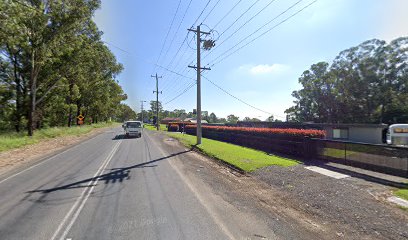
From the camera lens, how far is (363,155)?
1129 cm

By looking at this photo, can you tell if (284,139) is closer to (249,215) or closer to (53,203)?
(249,215)

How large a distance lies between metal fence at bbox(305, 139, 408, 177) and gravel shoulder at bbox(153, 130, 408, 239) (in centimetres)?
159

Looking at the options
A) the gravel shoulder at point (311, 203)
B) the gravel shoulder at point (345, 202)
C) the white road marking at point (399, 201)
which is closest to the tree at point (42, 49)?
the gravel shoulder at point (311, 203)

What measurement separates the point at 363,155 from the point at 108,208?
34.5ft

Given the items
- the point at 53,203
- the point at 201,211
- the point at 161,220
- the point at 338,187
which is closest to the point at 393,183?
the point at 338,187

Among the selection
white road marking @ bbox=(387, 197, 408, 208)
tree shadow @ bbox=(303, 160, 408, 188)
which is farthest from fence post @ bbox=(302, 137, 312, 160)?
white road marking @ bbox=(387, 197, 408, 208)

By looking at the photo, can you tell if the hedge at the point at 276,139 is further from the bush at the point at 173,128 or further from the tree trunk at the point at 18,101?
the tree trunk at the point at 18,101

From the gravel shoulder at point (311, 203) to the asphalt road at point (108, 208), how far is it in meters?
0.83

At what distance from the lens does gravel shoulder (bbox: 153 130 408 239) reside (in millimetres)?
5488

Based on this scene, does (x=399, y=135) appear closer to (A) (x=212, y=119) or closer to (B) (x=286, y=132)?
(B) (x=286, y=132)

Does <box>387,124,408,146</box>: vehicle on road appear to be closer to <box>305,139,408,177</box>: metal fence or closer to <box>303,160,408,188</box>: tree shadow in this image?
<box>305,139,408,177</box>: metal fence

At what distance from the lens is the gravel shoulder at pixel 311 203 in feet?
18.0

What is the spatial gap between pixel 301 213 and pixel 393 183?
4742mm

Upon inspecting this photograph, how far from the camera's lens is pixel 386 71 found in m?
50.6
